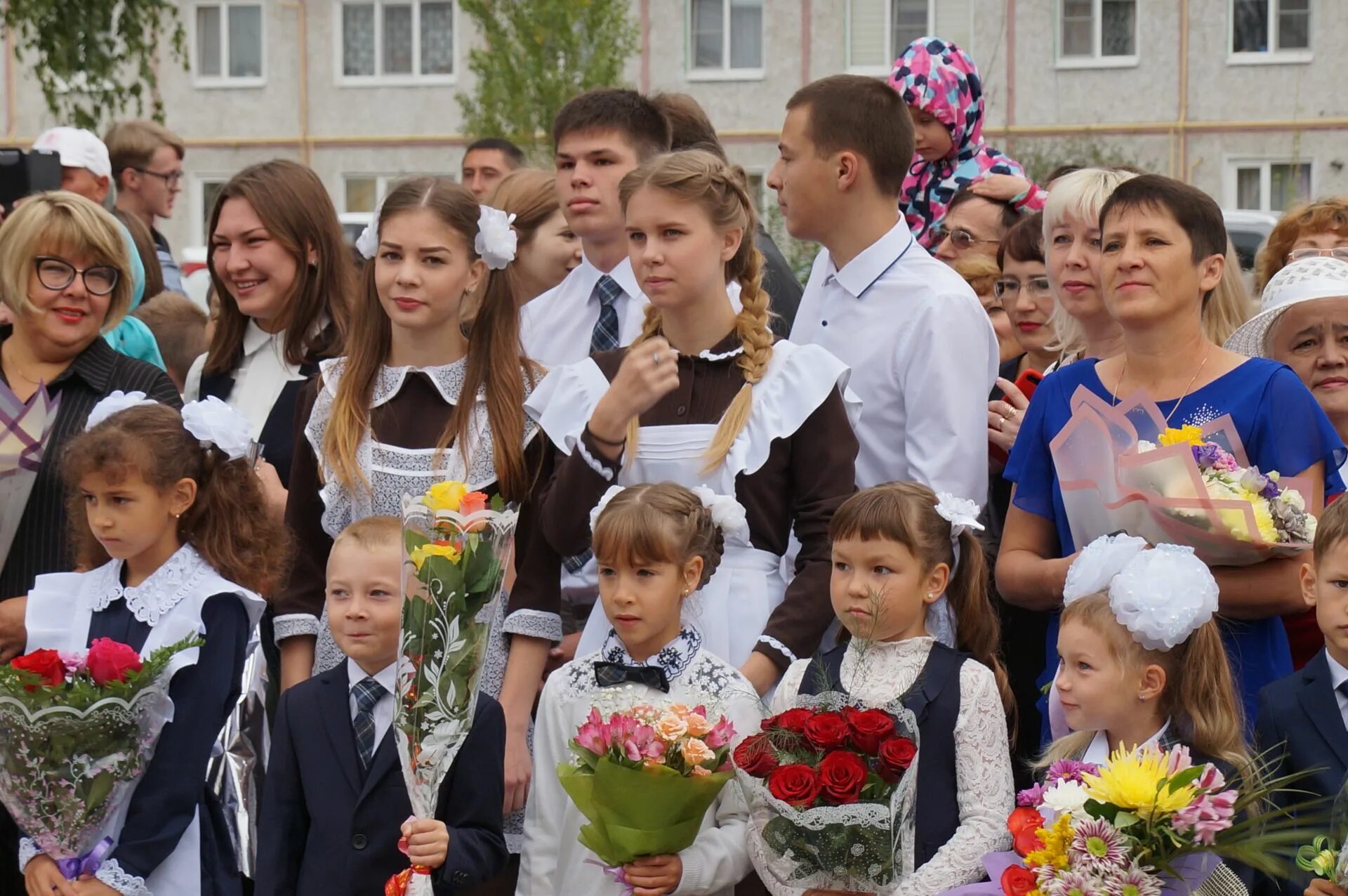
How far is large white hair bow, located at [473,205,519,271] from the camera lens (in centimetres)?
473

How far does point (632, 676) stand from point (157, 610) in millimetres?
1247

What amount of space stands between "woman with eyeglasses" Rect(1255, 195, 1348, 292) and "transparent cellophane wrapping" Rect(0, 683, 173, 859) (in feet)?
11.6

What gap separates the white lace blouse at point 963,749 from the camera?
385 centimetres

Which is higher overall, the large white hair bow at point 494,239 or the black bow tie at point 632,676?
the large white hair bow at point 494,239

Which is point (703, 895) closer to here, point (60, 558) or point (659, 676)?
point (659, 676)

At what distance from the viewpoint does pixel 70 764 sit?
158 inches

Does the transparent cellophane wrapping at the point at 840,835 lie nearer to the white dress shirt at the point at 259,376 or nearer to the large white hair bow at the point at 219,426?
the large white hair bow at the point at 219,426

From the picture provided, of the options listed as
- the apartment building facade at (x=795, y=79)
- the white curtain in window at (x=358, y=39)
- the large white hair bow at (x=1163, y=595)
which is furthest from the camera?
the white curtain in window at (x=358, y=39)

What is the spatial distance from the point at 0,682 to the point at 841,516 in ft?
6.52

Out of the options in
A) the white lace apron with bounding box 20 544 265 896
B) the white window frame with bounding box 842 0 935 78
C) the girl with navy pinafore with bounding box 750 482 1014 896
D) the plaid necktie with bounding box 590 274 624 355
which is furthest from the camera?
the white window frame with bounding box 842 0 935 78

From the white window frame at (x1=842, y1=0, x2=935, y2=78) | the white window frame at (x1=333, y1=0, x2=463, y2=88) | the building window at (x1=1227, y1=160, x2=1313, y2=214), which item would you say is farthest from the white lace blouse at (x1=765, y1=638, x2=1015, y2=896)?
the white window frame at (x1=333, y1=0, x2=463, y2=88)

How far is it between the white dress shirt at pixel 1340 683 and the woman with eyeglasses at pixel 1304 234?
1.85 meters

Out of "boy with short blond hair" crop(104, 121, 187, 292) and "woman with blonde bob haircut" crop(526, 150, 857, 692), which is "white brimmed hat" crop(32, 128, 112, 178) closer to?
"boy with short blond hair" crop(104, 121, 187, 292)

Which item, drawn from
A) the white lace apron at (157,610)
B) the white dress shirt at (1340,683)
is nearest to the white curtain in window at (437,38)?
the white lace apron at (157,610)
